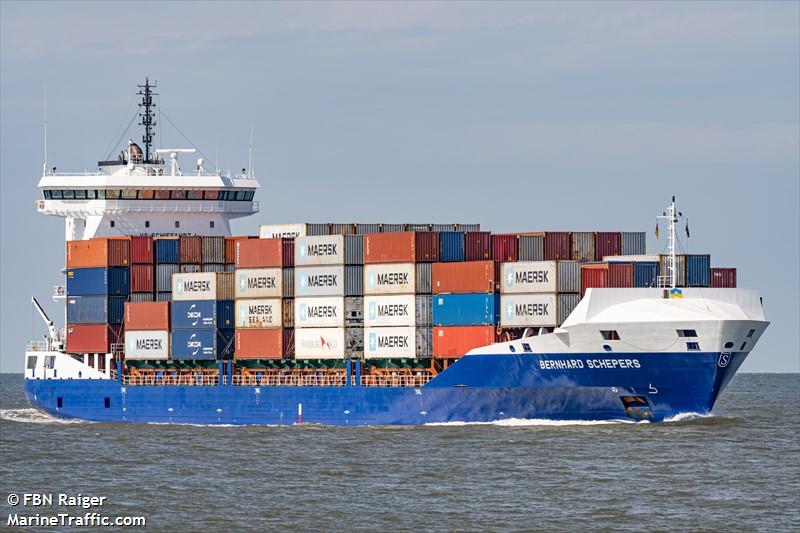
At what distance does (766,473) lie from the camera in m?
42.4

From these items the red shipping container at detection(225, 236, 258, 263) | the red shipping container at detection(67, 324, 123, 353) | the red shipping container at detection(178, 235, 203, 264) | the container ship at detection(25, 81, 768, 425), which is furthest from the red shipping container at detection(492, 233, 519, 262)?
the red shipping container at detection(67, 324, 123, 353)

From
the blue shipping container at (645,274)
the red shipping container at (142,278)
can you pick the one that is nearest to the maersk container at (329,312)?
the red shipping container at (142,278)

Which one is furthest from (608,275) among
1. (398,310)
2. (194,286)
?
(194,286)

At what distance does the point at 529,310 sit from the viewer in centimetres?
5322

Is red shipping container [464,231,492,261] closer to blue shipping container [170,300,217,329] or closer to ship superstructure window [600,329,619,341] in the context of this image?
ship superstructure window [600,329,619,341]

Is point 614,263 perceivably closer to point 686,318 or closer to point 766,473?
point 686,318

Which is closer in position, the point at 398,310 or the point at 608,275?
the point at 608,275

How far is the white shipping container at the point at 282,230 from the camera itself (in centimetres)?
6262

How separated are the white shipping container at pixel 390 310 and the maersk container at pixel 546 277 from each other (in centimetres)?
453

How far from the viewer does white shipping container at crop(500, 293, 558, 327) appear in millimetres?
52969

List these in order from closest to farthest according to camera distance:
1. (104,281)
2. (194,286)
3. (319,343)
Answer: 1. (319,343)
2. (194,286)
3. (104,281)

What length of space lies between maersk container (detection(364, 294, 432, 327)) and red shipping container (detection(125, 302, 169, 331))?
10566 mm

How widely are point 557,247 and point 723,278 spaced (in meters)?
5.89

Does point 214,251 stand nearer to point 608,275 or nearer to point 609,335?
point 608,275
